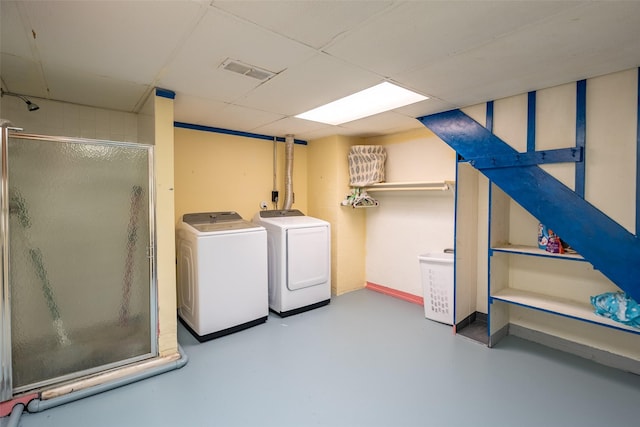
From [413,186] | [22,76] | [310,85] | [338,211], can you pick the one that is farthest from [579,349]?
[22,76]

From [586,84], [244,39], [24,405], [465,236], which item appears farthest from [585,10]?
[24,405]

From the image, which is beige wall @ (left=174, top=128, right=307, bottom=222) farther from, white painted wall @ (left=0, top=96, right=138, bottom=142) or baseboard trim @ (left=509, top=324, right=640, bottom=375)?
baseboard trim @ (left=509, top=324, right=640, bottom=375)

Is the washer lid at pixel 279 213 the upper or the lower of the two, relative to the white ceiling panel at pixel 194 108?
lower

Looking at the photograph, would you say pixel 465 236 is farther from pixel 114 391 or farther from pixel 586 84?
pixel 114 391

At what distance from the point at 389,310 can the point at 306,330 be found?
1094mm

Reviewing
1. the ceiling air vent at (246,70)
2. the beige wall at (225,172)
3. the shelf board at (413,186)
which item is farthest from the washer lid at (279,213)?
the ceiling air vent at (246,70)

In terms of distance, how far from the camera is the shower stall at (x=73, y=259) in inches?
75.4

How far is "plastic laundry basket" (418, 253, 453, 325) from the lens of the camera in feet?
10.3

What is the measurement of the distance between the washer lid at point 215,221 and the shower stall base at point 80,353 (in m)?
0.99

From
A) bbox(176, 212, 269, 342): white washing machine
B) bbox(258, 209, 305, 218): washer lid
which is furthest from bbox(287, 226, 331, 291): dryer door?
bbox(258, 209, 305, 218): washer lid

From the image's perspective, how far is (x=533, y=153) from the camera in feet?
7.76

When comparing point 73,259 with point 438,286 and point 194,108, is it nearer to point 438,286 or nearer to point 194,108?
point 194,108

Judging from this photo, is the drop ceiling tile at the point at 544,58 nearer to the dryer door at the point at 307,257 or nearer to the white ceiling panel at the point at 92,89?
the dryer door at the point at 307,257

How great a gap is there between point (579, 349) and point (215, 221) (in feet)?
11.9
